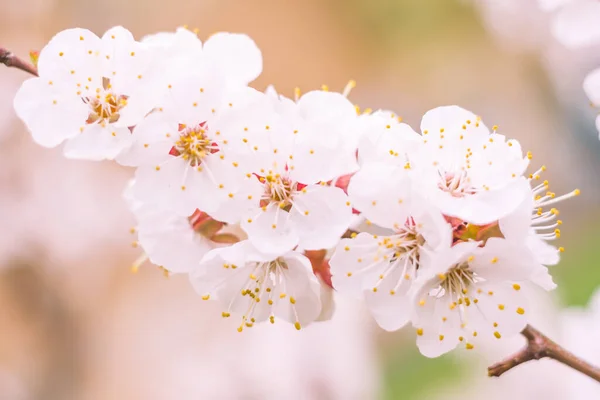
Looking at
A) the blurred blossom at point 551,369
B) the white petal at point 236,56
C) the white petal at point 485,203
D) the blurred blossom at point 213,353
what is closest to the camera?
the white petal at point 485,203

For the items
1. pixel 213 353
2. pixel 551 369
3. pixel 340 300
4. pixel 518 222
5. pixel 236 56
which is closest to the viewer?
pixel 518 222

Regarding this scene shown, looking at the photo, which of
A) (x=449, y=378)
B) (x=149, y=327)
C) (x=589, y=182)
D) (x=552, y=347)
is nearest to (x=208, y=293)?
(x=552, y=347)

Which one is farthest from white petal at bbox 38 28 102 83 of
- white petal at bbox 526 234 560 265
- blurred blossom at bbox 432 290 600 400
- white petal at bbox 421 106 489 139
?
blurred blossom at bbox 432 290 600 400

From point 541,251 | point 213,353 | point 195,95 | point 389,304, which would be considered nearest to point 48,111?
point 195,95

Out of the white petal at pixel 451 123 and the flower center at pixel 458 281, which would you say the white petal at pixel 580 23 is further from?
the flower center at pixel 458 281

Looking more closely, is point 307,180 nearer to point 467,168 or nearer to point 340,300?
point 467,168

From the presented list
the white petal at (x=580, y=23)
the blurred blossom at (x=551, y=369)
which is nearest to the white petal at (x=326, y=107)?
the white petal at (x=580, y=23)

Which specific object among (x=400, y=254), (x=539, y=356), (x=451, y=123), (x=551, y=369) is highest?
(x=451, y=123)
